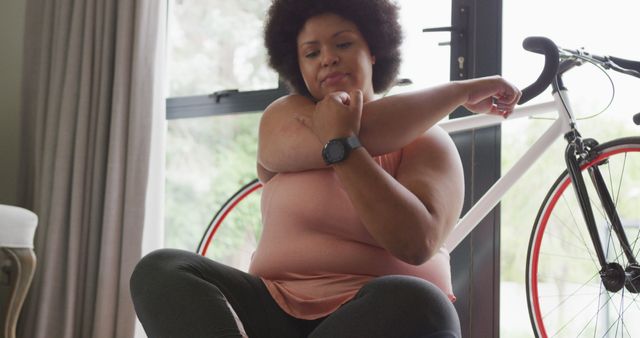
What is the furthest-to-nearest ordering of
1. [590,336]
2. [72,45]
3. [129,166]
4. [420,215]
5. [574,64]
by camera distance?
[72,45] → [129,166] → [590,336] → [574,64] → [420,215]

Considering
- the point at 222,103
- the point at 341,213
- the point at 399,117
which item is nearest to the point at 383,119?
the point at 399,117

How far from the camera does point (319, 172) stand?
3.90 ft

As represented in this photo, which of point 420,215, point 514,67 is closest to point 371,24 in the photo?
point 420,215

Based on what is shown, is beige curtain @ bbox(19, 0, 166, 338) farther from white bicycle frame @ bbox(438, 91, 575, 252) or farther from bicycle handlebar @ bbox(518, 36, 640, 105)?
bicycle handlebar @ bbox(518, 36, 640, 105)

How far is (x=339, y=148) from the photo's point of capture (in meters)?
1.04

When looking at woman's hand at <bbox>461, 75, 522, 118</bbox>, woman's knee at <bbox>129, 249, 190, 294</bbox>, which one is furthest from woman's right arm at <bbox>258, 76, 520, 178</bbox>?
woman's knee at <bbox>129, 249, 190, 294</bbox>

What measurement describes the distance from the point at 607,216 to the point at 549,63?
0.34 meters

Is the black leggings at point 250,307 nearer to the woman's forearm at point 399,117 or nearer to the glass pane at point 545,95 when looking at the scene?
the woman's forearm at point 399,117

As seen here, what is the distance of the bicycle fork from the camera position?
4.65 feet

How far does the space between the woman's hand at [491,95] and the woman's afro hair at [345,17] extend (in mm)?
211

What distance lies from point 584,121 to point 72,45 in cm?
176

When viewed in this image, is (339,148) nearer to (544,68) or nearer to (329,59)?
(329,59)

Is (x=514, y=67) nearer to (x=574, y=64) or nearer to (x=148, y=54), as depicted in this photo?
(x=574, y=64)

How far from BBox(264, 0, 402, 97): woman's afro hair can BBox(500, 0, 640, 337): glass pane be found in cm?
64
